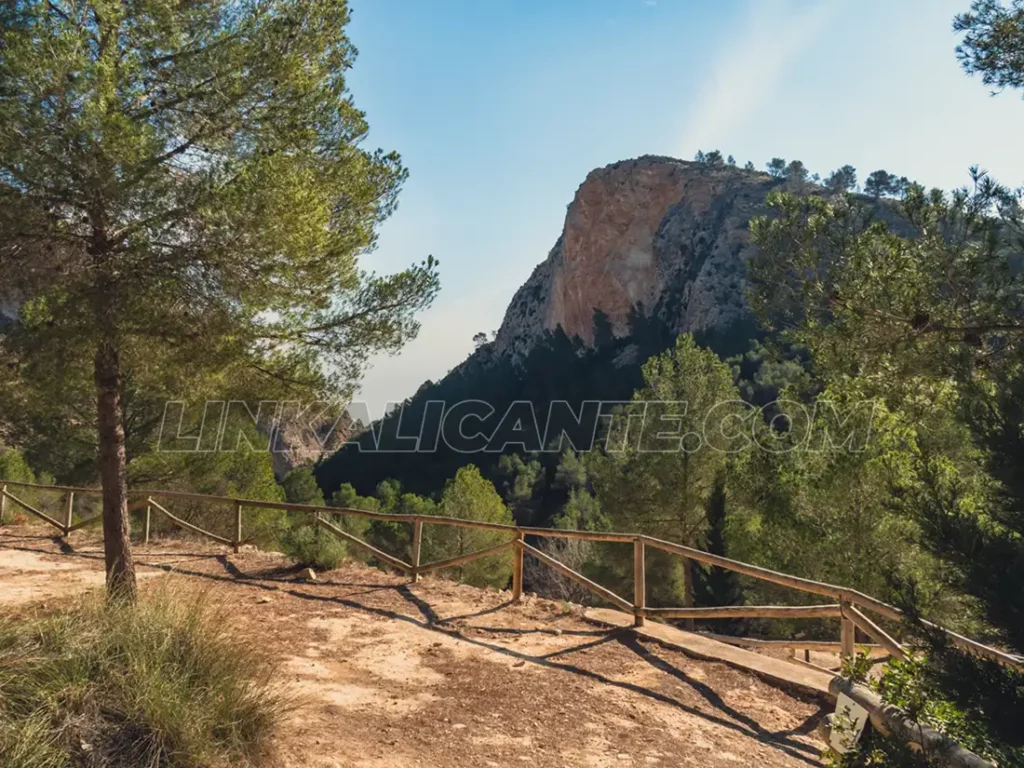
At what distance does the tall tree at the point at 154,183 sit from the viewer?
13.5ft

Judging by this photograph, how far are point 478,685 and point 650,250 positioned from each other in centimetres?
7396

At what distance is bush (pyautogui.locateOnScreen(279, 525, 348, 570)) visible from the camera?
26.2ft

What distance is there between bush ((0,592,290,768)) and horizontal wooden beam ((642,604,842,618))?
3.59 meters

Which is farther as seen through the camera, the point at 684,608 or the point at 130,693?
the point at 684,608

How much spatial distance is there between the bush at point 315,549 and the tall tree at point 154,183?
8.78 ft

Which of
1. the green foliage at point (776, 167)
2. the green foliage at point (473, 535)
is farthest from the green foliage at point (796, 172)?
the green foliage at point (473, 535)

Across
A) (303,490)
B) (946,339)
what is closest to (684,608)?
(946,339)

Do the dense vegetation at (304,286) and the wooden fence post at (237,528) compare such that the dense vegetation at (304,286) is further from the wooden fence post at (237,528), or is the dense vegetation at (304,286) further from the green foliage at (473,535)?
the green foliage at (473,535)

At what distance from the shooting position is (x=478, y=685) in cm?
461

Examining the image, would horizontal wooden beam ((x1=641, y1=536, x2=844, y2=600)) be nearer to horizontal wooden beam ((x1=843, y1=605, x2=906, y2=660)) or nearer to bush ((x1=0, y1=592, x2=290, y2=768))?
horizontal wooden beam ((x1=843, y1=605, x2=906, y2=660))

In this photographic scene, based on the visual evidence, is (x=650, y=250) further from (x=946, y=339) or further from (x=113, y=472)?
(x=113, y=472)

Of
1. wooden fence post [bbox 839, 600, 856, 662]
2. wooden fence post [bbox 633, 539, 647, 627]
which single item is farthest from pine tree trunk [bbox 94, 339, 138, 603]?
wooden fence post [bbox 839, 600, 856, 662]

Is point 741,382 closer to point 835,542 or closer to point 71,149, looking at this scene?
point 835,542

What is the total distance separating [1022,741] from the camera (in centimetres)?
182
